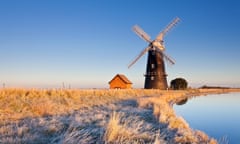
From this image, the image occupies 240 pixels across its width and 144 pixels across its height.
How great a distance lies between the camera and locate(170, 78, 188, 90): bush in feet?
194

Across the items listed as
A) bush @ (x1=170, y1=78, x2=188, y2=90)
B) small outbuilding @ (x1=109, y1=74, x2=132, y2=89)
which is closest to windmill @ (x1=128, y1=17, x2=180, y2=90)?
small outbuilding @ (x1=109, y1=74, x2=132, y2=89)

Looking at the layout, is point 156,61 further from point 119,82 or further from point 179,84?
point 179,84

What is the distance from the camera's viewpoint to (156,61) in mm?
42688

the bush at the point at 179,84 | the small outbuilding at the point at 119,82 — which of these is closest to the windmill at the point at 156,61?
the small outbuilding at the point at 119,82

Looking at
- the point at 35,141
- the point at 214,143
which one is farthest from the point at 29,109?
the point at 214,143

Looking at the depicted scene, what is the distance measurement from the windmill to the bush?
1431 centimetres

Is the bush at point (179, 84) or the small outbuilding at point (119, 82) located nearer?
the small outbuilding at point (119, 82)

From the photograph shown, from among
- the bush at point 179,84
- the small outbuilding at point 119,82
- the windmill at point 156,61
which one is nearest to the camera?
the windmill at point 156,61

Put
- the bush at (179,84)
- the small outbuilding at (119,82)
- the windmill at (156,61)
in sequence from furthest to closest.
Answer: the bush at (179,84) → the small outbuilding at (119,82) → the windmill at (156,61)

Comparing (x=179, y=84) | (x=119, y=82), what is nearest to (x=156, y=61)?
(x=119, y=82)

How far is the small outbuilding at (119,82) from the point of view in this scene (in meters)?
51.4

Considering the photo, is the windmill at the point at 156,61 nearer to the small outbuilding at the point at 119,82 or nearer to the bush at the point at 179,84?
the small outbuilding at the point at 119,82

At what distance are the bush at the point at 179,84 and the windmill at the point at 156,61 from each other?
47.0ft

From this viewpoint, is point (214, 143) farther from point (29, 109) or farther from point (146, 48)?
point (146, 48)
